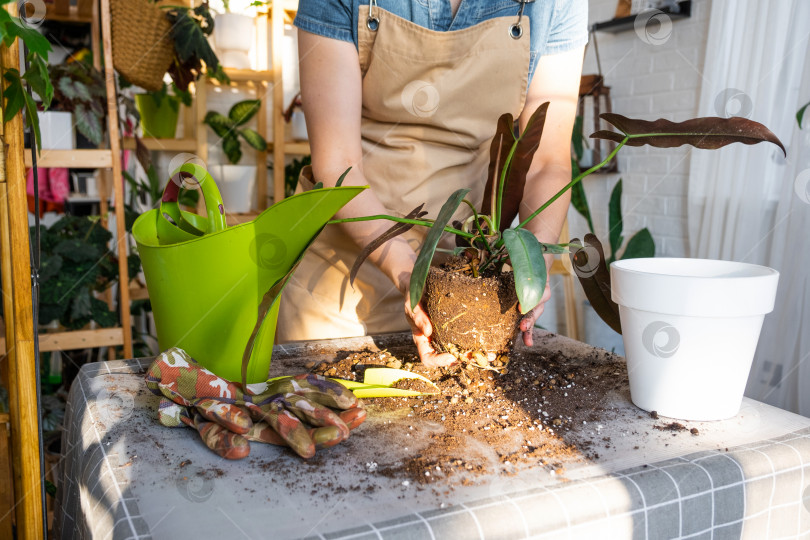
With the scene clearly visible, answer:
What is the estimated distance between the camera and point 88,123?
197 cm

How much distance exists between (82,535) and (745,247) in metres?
2.16

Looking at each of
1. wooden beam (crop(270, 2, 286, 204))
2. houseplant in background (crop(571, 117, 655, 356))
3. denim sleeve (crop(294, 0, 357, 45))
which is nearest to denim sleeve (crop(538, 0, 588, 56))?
denim sleeve (crop(294, 0, 357, 45))

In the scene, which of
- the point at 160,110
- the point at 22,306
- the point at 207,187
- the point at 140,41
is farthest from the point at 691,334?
the point at 160,110

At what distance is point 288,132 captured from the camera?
2.84 meters

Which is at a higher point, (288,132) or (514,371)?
(288,132)

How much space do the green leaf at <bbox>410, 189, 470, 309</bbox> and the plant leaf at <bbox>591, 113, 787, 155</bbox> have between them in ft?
0.63

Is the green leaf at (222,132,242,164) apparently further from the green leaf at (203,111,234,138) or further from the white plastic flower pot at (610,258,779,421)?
the white plastic flower pot at (610,258,779,421)

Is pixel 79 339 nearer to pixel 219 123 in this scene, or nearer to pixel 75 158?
pixel 75 158

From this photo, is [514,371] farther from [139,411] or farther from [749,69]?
[749,69]

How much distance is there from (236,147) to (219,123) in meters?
0.15

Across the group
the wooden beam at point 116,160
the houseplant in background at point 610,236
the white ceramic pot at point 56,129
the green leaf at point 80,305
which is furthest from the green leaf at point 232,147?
the houseplant in background at point 610,236

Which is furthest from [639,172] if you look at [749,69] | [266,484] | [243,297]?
[266,484]

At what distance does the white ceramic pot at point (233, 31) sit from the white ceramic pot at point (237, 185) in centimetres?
46

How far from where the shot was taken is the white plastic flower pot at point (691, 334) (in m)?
0.65
